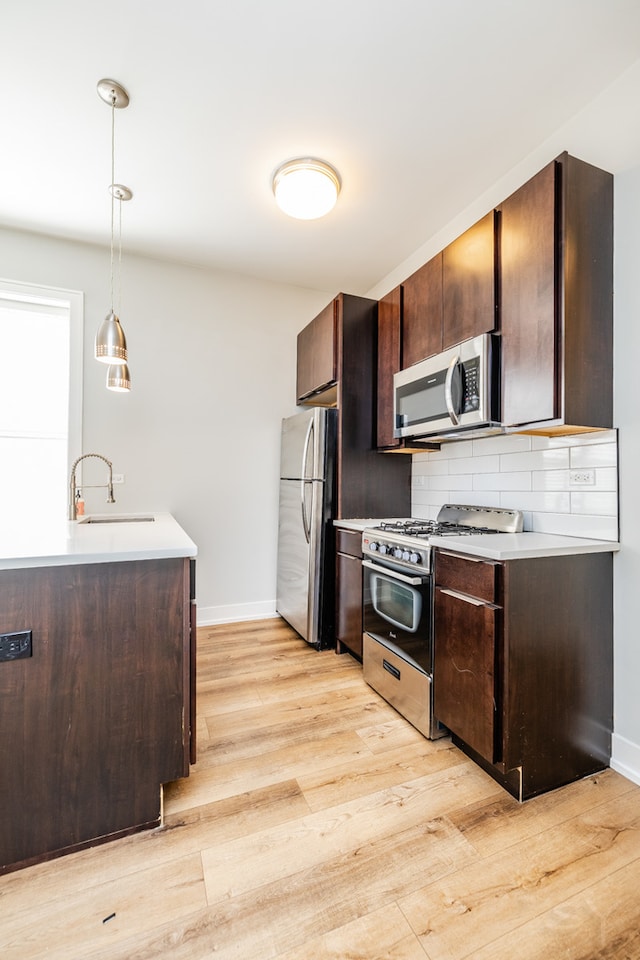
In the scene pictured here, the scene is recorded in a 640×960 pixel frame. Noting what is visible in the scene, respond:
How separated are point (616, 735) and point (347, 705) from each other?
1.21m

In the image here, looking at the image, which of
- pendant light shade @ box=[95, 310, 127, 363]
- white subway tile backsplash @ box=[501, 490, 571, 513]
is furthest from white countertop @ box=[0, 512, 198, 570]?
white subway tile backsplash @ box=[501, 490, 571, 513]

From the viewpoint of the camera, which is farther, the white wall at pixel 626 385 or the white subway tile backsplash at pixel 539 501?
the white subway tile backsplash at pixel 539 501

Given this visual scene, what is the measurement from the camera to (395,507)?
3.16 m

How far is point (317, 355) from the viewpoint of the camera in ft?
10.7

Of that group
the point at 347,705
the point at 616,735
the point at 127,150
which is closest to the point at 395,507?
the point at 347,705

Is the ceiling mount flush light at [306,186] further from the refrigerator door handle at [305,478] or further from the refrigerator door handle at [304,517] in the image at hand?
the refrigerator door handle at [304,517]

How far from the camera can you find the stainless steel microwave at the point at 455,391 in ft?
6.54

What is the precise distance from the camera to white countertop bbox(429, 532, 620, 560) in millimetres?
1574

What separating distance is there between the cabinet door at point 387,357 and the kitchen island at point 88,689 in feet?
5.71

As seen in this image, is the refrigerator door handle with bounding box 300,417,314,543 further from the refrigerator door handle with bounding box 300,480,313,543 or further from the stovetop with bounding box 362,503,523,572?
the stovetop with bounding box 362,503,523,572

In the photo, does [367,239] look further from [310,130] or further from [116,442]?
[116,442]

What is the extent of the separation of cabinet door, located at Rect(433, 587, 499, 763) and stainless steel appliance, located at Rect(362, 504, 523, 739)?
0.07 meters

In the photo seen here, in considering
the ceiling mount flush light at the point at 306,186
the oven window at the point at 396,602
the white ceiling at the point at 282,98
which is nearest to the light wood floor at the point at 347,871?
the oven window at the point at 396,602

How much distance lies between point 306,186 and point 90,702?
8.48 feet
